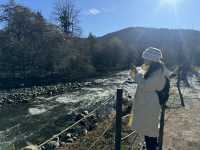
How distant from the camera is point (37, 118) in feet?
41.2

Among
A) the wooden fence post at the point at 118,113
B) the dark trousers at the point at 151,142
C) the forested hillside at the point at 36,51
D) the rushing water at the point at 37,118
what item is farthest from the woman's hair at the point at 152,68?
the forested hillside at the point at 36,51

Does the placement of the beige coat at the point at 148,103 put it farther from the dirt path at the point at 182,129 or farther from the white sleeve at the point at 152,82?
the dirt path at the point at 182,129

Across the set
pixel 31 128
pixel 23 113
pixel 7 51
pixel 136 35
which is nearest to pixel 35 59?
pixel 7 51

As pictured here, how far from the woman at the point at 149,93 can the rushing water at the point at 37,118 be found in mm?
5946

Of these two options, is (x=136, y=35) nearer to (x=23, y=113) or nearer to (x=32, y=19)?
(x=32, y=19)

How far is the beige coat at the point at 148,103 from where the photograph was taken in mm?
3811

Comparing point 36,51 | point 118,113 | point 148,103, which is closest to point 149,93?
point 148,103

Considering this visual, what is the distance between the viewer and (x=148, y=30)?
10206 cm

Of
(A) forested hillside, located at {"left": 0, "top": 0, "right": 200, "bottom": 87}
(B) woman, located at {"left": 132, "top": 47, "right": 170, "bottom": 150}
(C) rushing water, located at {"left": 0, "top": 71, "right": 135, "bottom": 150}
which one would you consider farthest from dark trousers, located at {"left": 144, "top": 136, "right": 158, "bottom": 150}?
(A) forested hillside, located at {"left": 0, "top": 0, "right": 200, "bottom": 87}

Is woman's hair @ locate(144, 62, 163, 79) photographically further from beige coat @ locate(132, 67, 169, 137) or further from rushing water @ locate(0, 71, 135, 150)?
rushing water @ locate(0, 71, 135, 150)

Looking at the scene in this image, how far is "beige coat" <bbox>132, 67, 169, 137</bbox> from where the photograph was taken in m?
3.81

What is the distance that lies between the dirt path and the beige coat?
2594 mm

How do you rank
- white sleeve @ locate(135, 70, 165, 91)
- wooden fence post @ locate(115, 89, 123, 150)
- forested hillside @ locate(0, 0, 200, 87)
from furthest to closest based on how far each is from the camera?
1. forested hillside @ locate(0, 0, 200, 87)
2. wooden fence post @ locate(115, 89, 123, 150)
3. white sleeve @ locate(135, 70, 165, 91)

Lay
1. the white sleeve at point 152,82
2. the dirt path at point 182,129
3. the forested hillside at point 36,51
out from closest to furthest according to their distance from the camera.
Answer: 1. the white sleeve at point 152,82
2. the dirt path at point 182,129
3. the forested hillside at point 36,51
